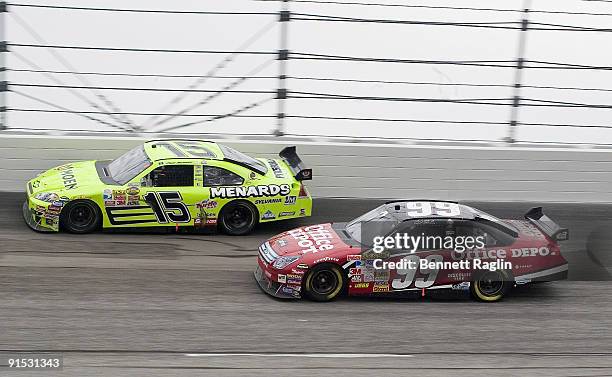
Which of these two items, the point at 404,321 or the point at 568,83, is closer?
the point at 404,321

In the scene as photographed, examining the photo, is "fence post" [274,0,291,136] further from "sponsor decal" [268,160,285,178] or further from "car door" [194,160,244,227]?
"car door" [194,160,244,227]

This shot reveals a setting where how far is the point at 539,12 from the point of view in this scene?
1376cm

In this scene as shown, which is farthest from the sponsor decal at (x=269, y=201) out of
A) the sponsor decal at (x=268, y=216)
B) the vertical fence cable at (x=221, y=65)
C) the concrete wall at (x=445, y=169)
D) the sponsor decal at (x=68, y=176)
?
the sponsor decal at (x=68, y=176)

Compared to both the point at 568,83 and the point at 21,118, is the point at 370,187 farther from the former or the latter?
the point at 21,118

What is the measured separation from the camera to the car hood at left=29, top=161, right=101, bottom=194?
39.7 feet

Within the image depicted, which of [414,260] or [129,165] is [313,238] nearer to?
[414,260]

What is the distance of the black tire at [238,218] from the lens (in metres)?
12.5

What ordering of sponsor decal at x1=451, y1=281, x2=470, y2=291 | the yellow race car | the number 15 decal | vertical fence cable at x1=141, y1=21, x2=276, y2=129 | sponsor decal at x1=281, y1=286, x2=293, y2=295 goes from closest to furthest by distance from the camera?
sponsor decal at x1=281, y1=286, x2=293, y2=295 < sponsor decal at x1=451, y1=281, x2=470, y2=291 < the yellow race car < the number 15 decal < vertical fence cable at x1=141, y1=21, x2=276, y2=129

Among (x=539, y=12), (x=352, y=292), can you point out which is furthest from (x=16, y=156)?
(x=539, y=12)

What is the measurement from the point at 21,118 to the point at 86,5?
185 centimetres

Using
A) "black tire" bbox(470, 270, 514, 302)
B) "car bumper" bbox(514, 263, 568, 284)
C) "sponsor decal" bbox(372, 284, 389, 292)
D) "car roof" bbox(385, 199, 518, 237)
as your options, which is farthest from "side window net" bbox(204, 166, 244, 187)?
"car bumper" bbox(514, 263, 568, 284)

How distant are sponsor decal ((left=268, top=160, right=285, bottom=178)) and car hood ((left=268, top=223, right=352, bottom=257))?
6.08ft

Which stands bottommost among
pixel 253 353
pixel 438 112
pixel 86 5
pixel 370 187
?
pixel 253 353

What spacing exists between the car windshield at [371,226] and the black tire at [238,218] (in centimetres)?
188
